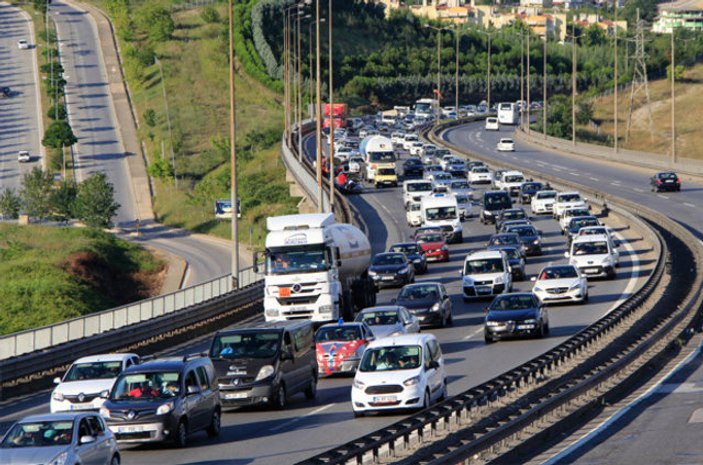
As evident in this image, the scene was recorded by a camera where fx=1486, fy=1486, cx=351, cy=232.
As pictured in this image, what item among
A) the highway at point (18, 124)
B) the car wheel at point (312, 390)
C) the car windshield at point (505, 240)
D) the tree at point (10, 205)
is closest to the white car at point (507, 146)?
the tree at point (10, 205)

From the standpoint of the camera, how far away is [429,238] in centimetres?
6481

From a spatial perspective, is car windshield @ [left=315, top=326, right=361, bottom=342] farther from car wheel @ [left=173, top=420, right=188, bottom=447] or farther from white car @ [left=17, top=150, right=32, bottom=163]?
white car @ [left=17, top=150, right=32, bottom=163]

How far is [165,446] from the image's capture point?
2591 cm

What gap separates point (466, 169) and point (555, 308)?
5435 centimetres

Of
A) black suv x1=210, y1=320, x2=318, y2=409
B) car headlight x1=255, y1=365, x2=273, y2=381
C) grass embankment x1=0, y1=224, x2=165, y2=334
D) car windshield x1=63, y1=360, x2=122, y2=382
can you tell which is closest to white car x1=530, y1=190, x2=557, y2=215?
grass embankment x1=0, y1=224, x2=165, y2=334

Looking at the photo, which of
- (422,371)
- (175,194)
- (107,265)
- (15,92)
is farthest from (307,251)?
(15,92)

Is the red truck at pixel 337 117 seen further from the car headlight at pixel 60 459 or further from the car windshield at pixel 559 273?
the car headlight at pixel 60 459

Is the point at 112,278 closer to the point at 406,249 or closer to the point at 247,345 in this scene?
the point at 406,249

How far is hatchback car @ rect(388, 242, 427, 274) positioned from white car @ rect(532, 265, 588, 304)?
464 inches

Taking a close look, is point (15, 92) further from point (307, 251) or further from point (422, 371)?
point (422, 371)

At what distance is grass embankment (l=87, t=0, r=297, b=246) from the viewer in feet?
400

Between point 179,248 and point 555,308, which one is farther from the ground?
point 555,308

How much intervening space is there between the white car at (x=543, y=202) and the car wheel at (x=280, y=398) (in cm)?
5089

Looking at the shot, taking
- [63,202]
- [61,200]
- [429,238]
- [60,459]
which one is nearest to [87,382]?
[60,459]
